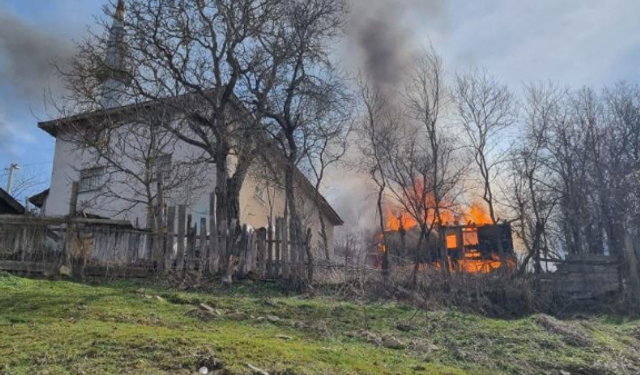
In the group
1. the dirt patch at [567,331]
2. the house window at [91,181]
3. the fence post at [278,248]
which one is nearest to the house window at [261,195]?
the house window at [91,181]

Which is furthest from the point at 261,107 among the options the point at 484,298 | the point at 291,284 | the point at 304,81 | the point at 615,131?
the point at 615,131

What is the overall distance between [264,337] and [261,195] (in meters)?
16.6

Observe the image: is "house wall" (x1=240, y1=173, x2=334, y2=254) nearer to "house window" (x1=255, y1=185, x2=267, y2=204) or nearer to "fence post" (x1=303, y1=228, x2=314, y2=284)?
"house window" (x1=255, y1=185, x2=267, y2=204)

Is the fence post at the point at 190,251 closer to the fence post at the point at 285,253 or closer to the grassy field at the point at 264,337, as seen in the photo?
the grassy field at the point at 264,337

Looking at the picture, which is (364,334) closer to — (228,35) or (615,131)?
(228,35)

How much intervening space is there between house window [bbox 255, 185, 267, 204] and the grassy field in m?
11.8

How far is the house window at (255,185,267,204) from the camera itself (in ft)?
72.1

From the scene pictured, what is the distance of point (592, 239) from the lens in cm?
1812

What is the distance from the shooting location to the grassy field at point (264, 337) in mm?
4926

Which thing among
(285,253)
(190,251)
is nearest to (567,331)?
(285,253)

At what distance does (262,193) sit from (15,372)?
60.6ft

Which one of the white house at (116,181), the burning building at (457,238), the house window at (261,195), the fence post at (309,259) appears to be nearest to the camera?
the fence post at (309,259)

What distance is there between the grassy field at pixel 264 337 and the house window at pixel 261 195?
11755 mm

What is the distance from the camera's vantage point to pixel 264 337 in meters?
6.30
